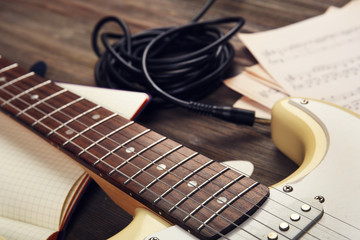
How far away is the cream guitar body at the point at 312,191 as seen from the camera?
0.38 metres

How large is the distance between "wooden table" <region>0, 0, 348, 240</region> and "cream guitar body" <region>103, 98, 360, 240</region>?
2.0 inches

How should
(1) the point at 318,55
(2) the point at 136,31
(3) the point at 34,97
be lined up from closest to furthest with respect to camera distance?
(3) the point at 34,97, (1) the point at 318,55, (2) the point at 136,31

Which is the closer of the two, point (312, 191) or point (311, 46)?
point (312, 191)

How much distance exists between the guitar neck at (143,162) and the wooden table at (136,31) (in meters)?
0.09

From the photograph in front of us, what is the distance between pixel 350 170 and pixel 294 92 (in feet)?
0.83

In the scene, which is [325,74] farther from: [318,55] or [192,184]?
[192,184]

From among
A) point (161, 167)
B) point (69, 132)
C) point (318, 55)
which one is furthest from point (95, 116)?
point (318, 55)

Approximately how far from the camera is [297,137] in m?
0.52

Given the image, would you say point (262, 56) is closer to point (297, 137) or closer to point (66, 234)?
point (297, 137)

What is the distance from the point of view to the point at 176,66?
2.24 feet

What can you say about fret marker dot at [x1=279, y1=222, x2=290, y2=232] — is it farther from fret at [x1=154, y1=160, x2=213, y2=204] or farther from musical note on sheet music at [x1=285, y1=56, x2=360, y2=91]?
musical note on sheet music at [x1=285, y1=56, x2=360, y2=91]

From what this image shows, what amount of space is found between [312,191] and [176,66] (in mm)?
343

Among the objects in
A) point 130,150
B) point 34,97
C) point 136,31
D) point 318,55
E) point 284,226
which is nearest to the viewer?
point 284,226

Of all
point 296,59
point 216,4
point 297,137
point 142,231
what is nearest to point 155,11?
point 216,4
